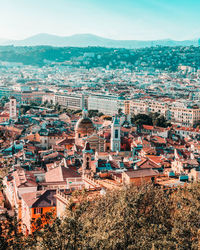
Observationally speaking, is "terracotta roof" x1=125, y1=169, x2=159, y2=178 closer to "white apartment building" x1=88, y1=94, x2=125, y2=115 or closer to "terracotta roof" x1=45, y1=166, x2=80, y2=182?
"terracotta roof" x1=45, y1=166, x2=80, y2=182

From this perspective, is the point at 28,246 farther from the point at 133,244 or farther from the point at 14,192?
A: the point at 14,192

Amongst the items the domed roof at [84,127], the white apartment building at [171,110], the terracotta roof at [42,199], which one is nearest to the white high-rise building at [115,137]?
the domed roof at [84,127]

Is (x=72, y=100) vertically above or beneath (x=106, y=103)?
above

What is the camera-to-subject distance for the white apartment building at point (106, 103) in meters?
95.2

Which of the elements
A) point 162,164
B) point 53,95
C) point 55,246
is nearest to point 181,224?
point 55,246

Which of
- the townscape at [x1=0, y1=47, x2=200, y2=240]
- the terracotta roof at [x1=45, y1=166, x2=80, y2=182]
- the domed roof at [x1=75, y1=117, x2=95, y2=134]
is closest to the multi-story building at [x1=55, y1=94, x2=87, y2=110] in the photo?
the townscape at [x1=0, y1=47, x2=200, y2=240]

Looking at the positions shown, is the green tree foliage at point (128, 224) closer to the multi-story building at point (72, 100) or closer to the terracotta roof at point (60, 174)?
the terracotta roof at point (60, 174)

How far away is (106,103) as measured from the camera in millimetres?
97875

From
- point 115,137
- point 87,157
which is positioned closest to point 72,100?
point 115,137

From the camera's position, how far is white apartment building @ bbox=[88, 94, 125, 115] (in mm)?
95188

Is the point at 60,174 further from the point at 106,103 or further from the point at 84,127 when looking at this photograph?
the point at 106,103

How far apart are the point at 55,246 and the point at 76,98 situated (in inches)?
3690

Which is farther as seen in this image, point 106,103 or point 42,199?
Answer: point 106,103

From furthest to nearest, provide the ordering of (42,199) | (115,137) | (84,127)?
A: (84,127), (115,137), (42,199)
